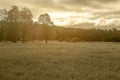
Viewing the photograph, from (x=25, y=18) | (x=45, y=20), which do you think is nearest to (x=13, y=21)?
(x=25, y=18)

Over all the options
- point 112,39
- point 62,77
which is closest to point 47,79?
point 62,77

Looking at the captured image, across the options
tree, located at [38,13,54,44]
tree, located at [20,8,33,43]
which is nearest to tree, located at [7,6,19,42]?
tree, located at [20,8,33,43]

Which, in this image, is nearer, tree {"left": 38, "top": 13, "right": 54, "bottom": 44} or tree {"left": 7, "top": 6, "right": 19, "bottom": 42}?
tree {"left": 7, "top": 6, "right": 19, "bottom": 42}

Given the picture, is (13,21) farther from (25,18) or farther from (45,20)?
(45,20)

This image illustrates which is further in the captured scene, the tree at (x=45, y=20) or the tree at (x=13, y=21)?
the tree at (x=45, y=20)

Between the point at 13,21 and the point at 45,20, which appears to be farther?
the point at 45,20

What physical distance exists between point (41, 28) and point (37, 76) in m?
64.4

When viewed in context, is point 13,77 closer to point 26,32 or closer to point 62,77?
point 62,77

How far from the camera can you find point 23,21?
228ft

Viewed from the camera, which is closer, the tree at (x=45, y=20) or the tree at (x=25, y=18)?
the tree at (x=25, y=18)

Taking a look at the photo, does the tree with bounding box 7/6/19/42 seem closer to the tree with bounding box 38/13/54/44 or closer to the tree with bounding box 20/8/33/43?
the tree with bounding box 20/8/33/43

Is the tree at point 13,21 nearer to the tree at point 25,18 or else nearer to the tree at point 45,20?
the tree at point 25,18

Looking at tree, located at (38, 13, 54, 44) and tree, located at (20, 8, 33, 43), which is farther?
tree, located at (38, 13, 54, 44)

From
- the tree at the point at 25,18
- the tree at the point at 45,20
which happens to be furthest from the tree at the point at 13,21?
the tree at the point at 45,20
